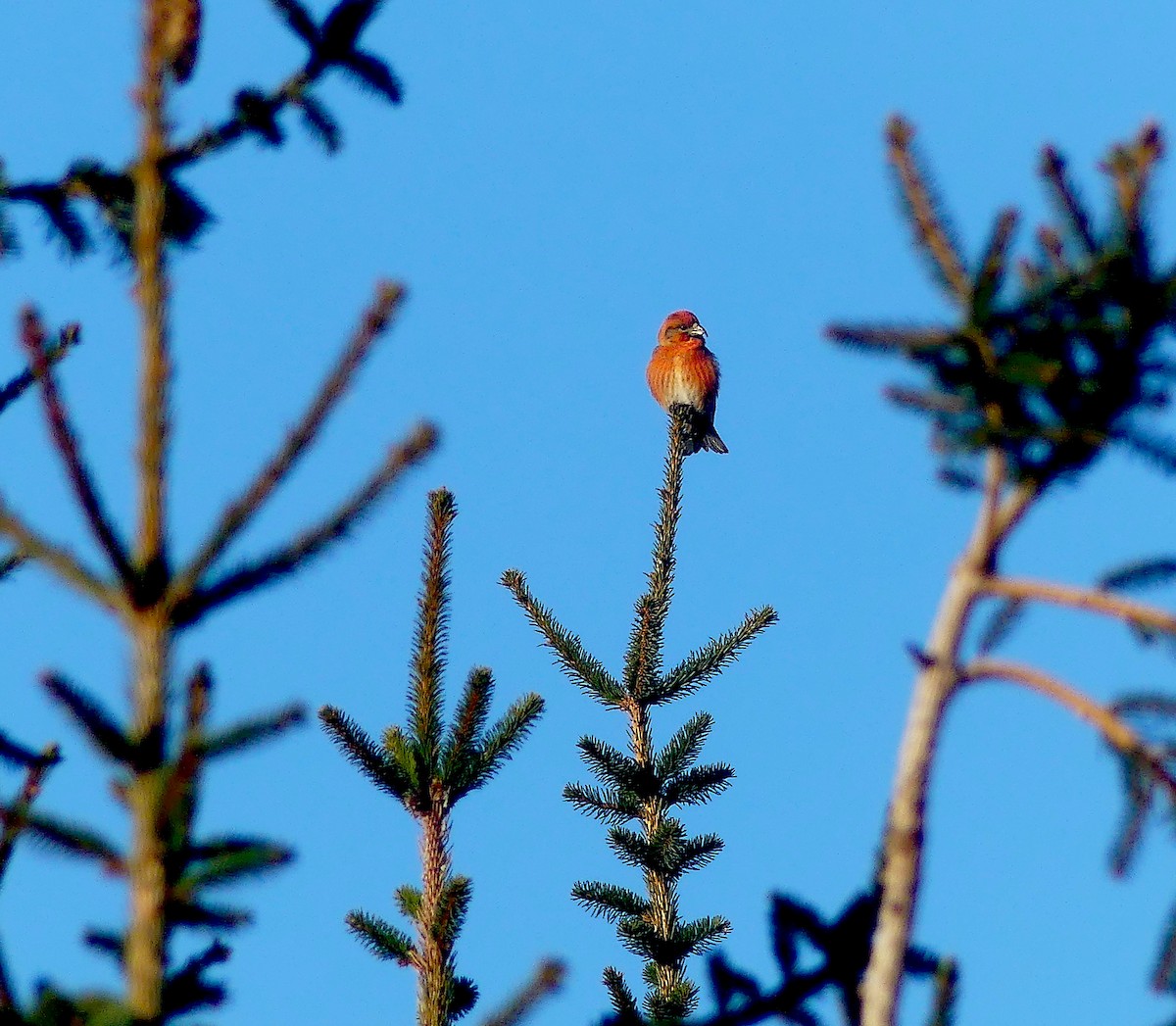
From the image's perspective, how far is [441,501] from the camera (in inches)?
148

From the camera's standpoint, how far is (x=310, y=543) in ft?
6.83

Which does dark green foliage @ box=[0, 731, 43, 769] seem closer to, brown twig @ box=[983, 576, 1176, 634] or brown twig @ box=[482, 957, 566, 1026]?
brown twig @ box=[482, 957, 566, 1026]

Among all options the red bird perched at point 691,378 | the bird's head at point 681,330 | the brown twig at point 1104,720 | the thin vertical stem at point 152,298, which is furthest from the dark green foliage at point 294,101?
the bird's head at point 681,330

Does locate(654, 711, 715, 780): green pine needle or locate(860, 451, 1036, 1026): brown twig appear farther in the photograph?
locate(654, 711, 715, 780): green pine needle

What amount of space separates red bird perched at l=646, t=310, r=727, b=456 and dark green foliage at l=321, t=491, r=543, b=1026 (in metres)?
6.73

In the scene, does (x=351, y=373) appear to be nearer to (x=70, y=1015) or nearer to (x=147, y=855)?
(x=147, y=855)

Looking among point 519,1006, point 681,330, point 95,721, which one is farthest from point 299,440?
point 681,330

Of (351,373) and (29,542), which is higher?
(351,373)

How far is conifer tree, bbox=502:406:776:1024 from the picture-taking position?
4348 millimetres

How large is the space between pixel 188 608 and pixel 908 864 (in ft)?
3.05

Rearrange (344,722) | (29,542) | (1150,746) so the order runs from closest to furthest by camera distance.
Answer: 1. (1150,746)
2. (29,542)
3. (344,722)

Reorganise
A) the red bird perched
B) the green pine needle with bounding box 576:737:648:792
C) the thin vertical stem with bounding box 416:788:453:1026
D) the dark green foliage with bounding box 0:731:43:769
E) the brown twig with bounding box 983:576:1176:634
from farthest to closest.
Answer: the red bird perched → the green pine needle with bounding box 576:737:648:792 → the thin vertical stem with bounding box 416:788:453:1026 → the dark green foliage with bounding box 0:731:43:769 → the brown twig with bounding box 983:576:1176:634

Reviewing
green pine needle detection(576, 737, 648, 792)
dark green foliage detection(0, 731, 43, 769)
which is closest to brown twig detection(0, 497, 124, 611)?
dark green foliage detection(0, 731, 43, 769)

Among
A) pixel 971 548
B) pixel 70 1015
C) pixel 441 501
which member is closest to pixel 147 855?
pixel 70 1015
